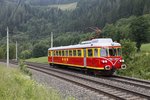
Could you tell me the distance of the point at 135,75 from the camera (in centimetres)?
2406

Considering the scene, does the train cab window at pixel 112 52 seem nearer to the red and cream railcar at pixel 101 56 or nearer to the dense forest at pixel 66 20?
the red and cream railcar at pixel 101 56

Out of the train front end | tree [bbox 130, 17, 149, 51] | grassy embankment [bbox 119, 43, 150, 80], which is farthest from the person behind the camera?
tree [bbox 130, 17, 149, 51]

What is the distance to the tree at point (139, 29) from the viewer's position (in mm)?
41031

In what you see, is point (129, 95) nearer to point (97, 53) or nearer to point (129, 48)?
point (97, 53)

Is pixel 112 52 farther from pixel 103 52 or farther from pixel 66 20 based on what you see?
pixel 66 20

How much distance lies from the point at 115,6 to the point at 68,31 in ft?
78.2

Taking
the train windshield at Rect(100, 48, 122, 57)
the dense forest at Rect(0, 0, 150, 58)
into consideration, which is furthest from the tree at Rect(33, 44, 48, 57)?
the train windshield at Rect(100, 48, 122, 57)

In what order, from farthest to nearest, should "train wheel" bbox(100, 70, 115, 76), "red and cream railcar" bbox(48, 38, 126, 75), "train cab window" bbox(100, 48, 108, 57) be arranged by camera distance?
1. "train wheel" bbox(100, 70, 115, 76)
2. "train cab window" bbox(100, 48, 108, 57)
3. "red and cream railcar" bbox(48, 38, 126, 75)

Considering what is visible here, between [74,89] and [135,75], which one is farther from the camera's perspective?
[135,75]

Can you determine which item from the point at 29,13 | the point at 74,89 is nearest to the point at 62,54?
the point at 74,89

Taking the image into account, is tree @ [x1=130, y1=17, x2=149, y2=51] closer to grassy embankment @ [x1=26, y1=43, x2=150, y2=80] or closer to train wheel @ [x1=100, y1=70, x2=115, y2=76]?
grassy embankment @ [x1=26, y1=43, x2=150, y2=80]

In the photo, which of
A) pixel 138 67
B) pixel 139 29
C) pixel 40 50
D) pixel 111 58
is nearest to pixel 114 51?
pixel 111 58

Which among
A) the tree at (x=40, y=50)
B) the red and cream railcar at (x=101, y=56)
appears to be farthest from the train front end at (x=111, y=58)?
the tree at (x=40, y=50)

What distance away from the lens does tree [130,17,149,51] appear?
41.0 metres
